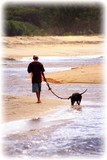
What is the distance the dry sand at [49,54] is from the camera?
12.9 metres

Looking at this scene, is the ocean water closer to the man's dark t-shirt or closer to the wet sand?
the wet sand

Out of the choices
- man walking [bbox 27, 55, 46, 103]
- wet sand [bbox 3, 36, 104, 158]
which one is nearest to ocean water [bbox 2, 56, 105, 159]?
wet sand [bbox 3, 36, 104, 158]

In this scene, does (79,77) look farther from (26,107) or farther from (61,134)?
(61,134)

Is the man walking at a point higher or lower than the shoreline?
higher

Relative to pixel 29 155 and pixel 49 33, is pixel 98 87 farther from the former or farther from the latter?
pixel 49 33

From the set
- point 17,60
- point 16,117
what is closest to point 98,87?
point 16,117

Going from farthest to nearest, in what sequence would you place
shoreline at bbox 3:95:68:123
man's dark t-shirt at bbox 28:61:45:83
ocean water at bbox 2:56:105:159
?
man's dark t-shirt at bbox 28:61:45:83 → shoreline at bbox 3:95:68:123 → ocean water at bbox 2:56:105:159

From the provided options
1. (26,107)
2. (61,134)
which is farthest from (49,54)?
(61,134)

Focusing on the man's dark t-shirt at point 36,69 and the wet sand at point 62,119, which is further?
the man's dark t-shirt at point 36,69

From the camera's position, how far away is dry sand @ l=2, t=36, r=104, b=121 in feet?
42.3

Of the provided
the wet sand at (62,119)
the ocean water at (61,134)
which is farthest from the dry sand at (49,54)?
the ocean water at (61,134)

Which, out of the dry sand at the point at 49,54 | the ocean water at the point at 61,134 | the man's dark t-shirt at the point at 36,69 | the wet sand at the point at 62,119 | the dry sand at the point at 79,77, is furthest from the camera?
the dry sand at the point at 79,77

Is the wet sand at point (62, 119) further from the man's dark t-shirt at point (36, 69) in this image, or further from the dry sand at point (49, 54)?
the man's dark t-shirt at point (36, 69)

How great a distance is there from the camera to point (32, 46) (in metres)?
47.5
